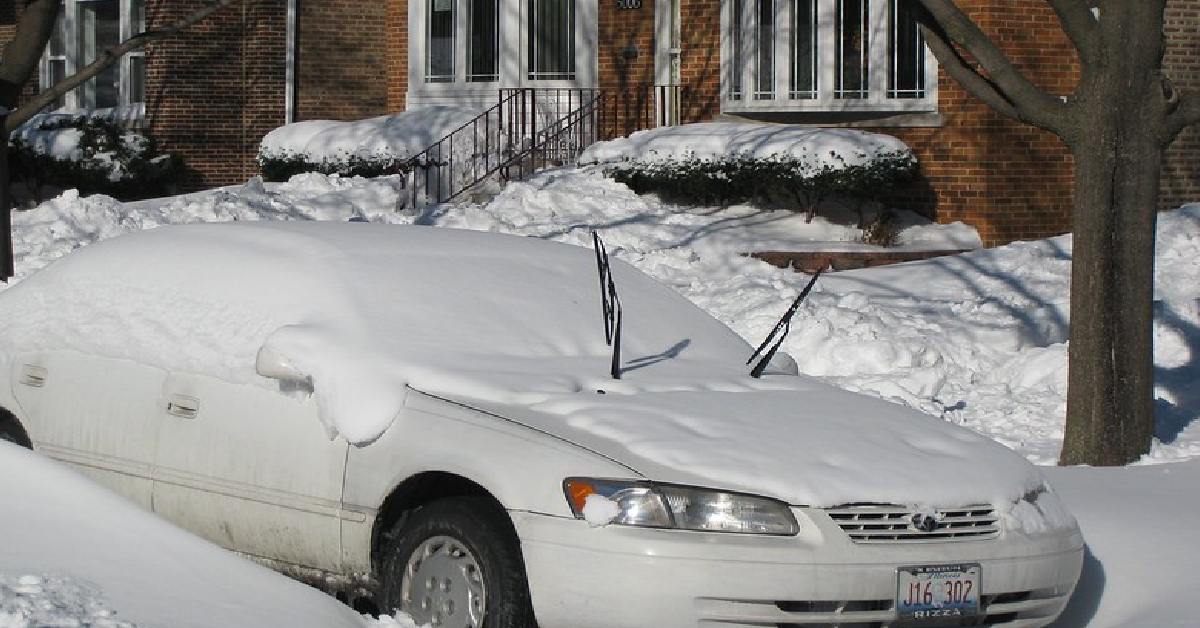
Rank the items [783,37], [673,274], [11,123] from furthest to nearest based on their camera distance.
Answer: [783,37] → [673,274] → [11,123]

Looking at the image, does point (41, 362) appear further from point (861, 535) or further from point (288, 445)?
point (861, 535)

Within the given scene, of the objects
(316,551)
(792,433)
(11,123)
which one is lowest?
(316,551)

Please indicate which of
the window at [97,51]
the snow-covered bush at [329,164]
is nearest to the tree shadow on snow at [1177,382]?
the snow-covered bush at [329,164]

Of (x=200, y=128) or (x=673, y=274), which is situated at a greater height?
(x=200, y=128)

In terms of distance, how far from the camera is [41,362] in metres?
7.15

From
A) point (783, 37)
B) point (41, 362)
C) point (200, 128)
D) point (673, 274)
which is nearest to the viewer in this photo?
point (41, 362)

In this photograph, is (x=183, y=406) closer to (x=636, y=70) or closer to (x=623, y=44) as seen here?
(x=636, y=70)

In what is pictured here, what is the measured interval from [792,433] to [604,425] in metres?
0.65

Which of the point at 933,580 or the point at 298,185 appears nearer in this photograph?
the point at 933,580

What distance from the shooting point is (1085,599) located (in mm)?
6730

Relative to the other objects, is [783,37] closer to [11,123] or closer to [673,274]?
[673,274]

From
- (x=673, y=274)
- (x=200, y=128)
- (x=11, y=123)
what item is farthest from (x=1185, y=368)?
(x=200, y=128)

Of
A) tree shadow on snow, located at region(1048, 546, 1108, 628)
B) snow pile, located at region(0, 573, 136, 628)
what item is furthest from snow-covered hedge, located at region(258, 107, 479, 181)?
snow pile, located at region(0, 573, 136, 628)

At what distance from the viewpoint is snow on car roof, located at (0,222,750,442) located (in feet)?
20.2
